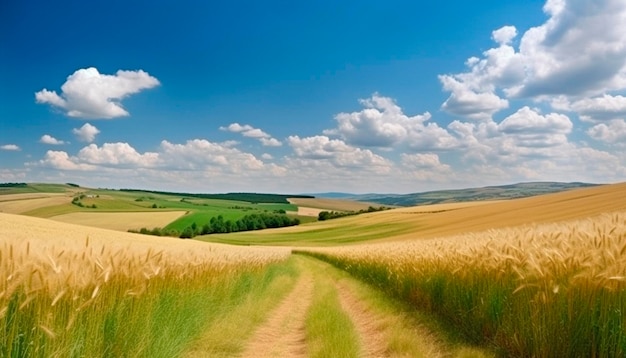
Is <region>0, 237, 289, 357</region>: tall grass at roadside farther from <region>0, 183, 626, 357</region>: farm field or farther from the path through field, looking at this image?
the path through field

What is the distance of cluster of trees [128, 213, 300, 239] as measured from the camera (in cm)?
8774

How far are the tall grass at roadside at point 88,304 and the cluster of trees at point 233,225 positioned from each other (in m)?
78.7

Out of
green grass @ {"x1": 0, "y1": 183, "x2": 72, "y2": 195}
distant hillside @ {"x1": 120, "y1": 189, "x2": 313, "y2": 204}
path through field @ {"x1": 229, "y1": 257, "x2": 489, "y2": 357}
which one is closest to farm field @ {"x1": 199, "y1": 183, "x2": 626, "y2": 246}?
path through field @ {"x1": 229, "y1": 257, "x2": 489, "y2": 357}

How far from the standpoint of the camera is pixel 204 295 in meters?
9.21

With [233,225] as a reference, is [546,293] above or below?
above

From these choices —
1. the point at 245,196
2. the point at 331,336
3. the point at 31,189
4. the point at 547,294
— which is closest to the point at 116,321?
the point at 331,336

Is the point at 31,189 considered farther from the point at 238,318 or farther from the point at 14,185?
the point at 238,318

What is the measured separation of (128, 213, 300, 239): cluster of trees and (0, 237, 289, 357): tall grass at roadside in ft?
258

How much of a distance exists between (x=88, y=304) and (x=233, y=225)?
338 ft

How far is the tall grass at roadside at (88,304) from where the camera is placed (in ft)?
12.0

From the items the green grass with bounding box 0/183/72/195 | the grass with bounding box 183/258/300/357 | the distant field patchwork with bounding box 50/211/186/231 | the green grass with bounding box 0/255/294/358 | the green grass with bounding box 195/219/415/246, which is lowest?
the green grass with bounding box 195/219/415/246

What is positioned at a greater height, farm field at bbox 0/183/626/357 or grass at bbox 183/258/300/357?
farm field at bbox 0/183/626/357

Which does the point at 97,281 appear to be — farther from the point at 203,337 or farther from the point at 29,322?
the point at 203,337

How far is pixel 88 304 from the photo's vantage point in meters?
3.91
